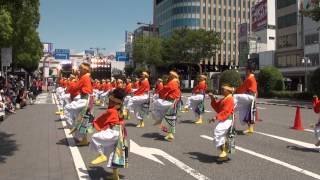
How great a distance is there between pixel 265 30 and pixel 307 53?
22.7 meters

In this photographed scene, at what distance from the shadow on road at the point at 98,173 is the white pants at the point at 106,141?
1.80ft

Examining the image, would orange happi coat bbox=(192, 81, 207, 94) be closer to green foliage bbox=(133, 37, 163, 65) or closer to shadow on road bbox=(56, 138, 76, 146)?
shadow on road bbox=(56, 138, 76, 146)

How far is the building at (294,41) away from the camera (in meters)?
59.4

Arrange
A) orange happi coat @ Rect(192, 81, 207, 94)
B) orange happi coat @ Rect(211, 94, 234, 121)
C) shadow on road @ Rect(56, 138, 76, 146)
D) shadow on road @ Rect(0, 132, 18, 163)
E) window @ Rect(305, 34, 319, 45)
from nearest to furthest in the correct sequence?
orange happi coat @ Rect(211, 94, 234, 121) < shadow on road @ Rect(0, 132, 18, 163) < shadow on road @ Rect(56, 138, 76, 146) < orange happi coat @ Rect(192, 81, 207, 94) < window @ Rect(305, 34, 319, 45)

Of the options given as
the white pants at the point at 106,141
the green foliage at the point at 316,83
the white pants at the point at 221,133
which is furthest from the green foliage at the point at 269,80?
the white pants at the point at 106,141

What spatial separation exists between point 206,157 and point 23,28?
26240mm

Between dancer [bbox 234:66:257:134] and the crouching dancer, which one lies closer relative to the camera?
the crouching dancer

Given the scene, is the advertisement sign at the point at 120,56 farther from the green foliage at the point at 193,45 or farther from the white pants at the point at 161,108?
the white pants at the point at 161,108

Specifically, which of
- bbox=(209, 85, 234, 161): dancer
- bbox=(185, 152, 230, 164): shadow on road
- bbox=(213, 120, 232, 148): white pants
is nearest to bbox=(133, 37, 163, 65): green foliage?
bbox=(185, 152, 230, 164): shadow on road

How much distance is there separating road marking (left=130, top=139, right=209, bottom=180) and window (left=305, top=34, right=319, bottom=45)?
51014mm

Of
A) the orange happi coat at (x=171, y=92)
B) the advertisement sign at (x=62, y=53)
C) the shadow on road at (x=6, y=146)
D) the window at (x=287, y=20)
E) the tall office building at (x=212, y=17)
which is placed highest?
the tall office building at (x=212, y=17)

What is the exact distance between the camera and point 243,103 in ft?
45.8

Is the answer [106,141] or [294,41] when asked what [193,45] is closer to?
[294,41]

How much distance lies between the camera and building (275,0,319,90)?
195ft
